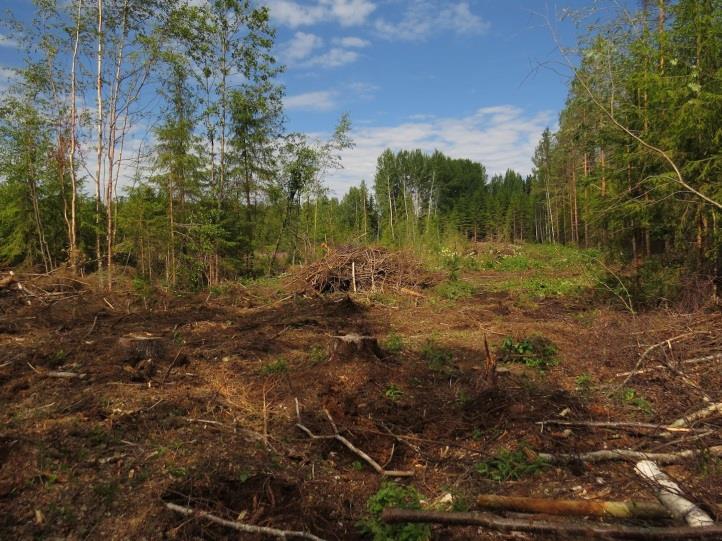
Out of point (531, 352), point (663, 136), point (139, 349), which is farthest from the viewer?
point (663, 136)

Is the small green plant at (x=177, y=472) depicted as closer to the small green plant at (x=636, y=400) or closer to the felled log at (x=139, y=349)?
the felled log at (x=139, y=349)

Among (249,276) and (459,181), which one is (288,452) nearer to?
(249,276)

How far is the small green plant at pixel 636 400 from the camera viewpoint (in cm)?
433

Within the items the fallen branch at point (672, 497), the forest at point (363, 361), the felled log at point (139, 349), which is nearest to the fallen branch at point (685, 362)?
the forest at point (363, 361)

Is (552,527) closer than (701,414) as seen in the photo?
Yes

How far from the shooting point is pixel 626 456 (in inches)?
131

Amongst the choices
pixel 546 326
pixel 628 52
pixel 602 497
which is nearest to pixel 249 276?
pixel 546 326

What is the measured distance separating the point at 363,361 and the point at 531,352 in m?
2.44

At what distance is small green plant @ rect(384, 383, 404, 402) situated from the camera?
4793 millimetres

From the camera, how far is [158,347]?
624 cm

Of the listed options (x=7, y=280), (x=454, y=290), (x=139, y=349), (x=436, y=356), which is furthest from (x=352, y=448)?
(x=7, y=280)

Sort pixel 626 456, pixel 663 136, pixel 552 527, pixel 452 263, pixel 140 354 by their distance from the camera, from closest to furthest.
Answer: pixel 552 527 < pixel 626 456 < pixel 140 354 < pixel 663 136 < pixel 452 263

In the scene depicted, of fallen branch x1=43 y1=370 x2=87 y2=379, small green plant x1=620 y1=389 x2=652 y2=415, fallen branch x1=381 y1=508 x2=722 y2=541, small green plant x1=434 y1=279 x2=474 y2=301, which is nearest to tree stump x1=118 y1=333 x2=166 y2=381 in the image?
fallen branch x1=43 y1=370 x2=87 y2=379

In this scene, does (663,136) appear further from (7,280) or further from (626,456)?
(7,280)
